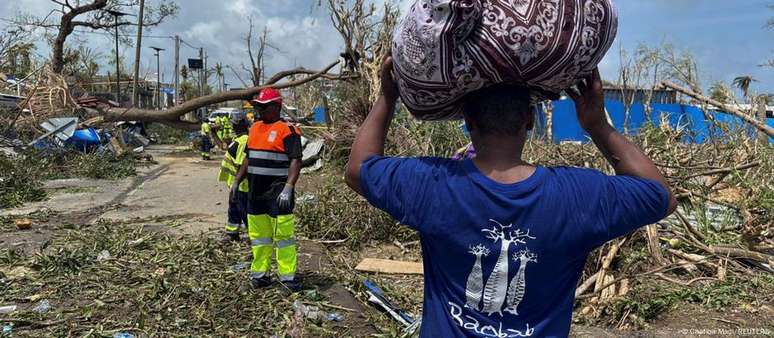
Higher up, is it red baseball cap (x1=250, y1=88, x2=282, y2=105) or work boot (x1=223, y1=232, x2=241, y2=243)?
red baseball cap (x1=250, y1=88, x2=282, y2=105)

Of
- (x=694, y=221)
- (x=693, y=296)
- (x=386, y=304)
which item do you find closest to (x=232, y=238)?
(x=386, y=304)

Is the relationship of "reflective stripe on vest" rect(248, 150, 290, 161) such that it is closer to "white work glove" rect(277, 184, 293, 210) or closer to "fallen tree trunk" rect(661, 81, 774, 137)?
"white work glove" rect(277, 184, 293, 210)

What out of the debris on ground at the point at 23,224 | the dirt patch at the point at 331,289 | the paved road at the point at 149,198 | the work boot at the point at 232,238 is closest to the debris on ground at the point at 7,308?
the dirt patch at the point at 331,289

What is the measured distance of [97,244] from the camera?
5.69 meters

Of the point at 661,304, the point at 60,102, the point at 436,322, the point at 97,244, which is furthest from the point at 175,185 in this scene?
the point at 436,322

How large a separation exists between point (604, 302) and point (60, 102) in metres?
11.9

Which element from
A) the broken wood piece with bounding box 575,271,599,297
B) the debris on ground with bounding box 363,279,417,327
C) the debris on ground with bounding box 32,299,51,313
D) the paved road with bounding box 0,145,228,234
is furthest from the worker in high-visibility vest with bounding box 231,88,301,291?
the paved road with bounding box 0,145,228,234

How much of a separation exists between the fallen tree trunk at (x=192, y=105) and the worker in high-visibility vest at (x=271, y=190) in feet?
22.8

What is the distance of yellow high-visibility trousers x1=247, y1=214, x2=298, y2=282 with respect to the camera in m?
4.54

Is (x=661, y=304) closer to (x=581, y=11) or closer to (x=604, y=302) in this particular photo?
(x=604, y=302)

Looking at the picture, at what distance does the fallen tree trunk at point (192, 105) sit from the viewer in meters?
11.9

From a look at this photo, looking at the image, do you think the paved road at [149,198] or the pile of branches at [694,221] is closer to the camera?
the pile of branches at [694,221]

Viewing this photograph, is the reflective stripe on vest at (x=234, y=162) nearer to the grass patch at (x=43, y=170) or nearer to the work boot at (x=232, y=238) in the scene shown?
the work boot at (x=232, y=238)

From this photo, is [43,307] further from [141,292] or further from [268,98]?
[268,98]
